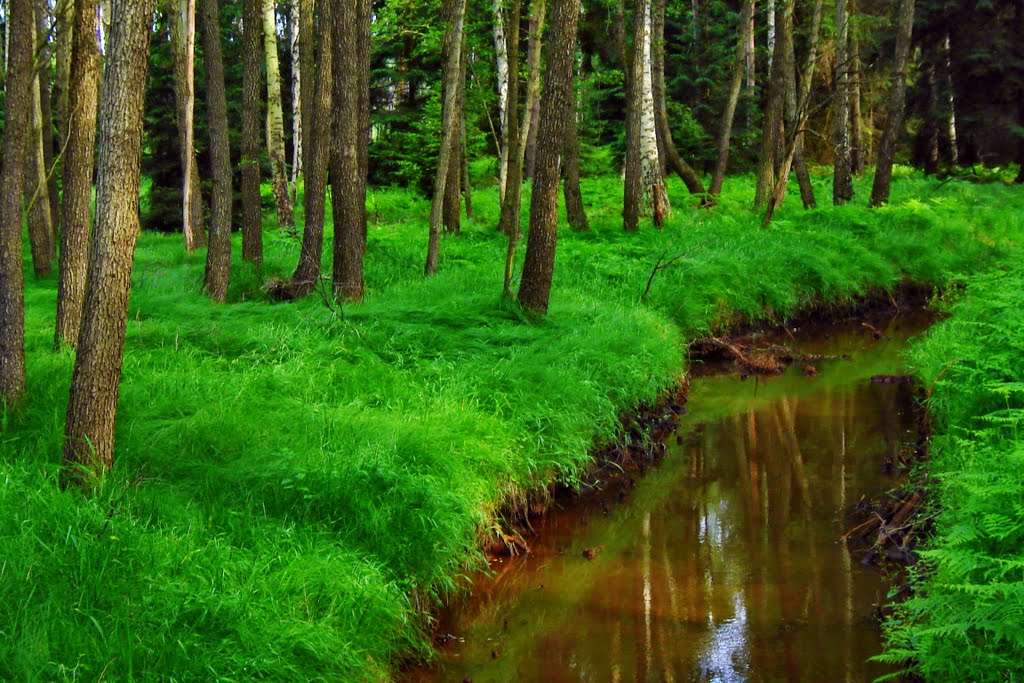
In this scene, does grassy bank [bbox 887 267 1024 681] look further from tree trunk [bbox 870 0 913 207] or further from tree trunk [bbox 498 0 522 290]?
tree trunk [bbox 870 0 913 207]

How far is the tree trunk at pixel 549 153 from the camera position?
409 inches

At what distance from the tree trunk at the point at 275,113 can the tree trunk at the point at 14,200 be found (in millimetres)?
8552

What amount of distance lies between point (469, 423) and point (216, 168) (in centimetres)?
805

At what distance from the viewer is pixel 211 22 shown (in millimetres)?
13836

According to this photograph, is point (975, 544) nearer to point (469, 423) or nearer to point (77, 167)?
point (469, 423)

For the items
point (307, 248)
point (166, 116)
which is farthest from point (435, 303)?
point (166, 116)

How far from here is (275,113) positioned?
56.5 ft

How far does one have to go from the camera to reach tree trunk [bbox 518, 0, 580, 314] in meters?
10.4

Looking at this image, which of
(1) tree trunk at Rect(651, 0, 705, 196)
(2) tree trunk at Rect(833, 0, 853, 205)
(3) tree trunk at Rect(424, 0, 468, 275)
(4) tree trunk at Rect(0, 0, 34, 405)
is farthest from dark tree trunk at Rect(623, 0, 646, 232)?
(4) tree trunk at Rect(0, 0, 34, 405)

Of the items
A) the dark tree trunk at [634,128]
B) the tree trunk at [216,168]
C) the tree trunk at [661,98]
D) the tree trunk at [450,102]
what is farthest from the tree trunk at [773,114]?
the tree trunk at [216,168]

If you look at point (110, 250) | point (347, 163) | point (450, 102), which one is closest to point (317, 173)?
point (347, 163)

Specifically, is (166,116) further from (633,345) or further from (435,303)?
(633,345)

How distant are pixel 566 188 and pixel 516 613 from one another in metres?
12.4

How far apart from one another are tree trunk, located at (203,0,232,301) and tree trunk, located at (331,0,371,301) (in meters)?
2.01
